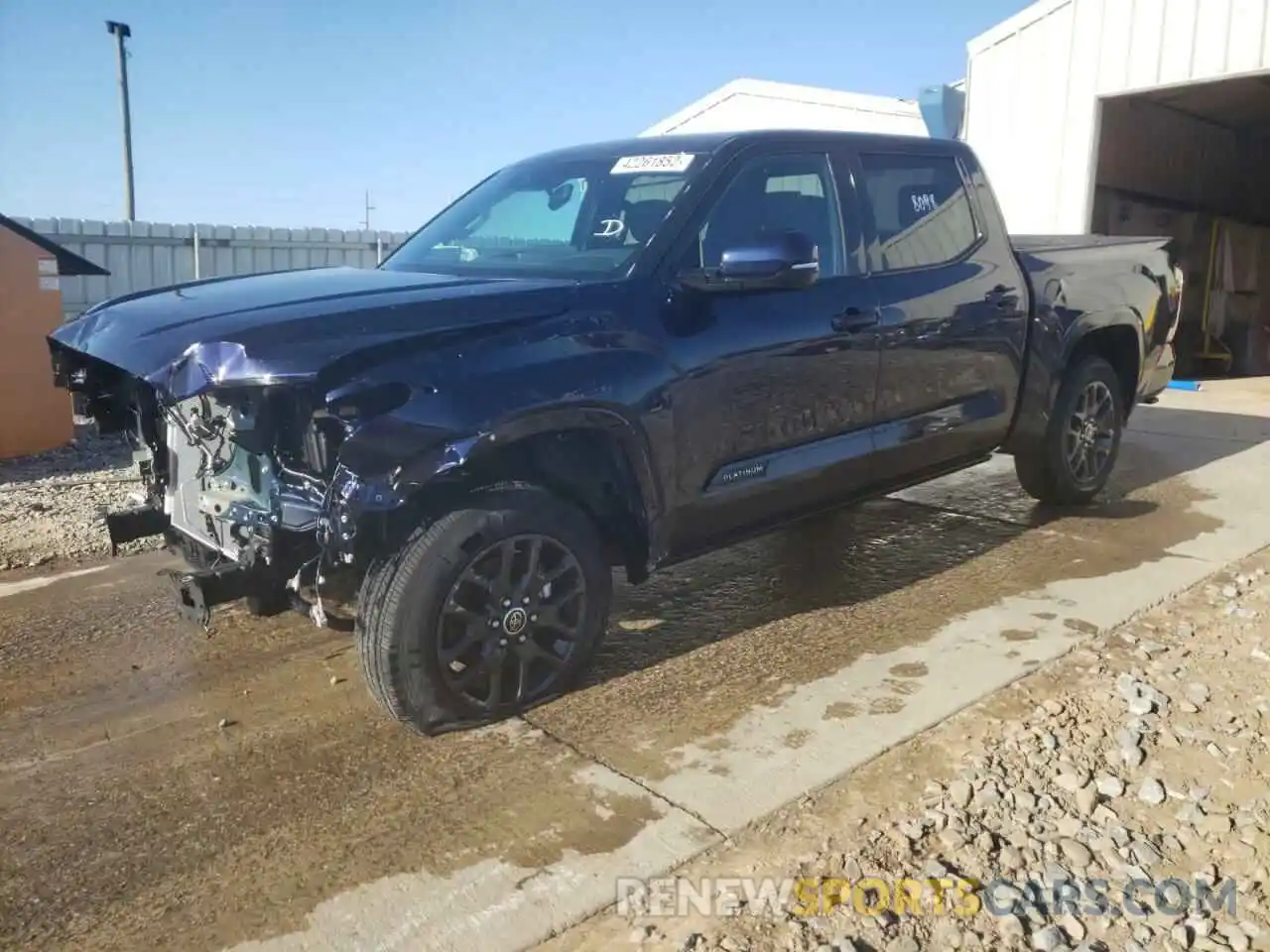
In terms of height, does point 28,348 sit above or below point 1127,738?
above

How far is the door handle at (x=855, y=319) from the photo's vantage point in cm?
411

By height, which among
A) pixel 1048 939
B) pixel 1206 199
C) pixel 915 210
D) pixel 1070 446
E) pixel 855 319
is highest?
pixel 1206 199

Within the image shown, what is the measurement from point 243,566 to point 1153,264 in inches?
208

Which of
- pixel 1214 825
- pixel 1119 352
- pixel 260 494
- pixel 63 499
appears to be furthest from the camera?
pixel 63 499

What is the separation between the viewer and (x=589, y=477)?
11.5 ft

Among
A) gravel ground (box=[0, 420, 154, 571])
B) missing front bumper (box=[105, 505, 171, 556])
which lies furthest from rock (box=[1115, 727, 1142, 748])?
gravel ground (box=[0, 420, 154, 571])

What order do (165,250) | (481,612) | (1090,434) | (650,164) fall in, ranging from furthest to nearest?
(165,250), (1090,434), (650,164), (481,612)

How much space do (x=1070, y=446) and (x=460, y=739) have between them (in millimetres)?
3824

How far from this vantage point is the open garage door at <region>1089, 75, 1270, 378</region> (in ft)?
46.1

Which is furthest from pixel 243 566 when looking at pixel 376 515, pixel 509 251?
pixel 509 251

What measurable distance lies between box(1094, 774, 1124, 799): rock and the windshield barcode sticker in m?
2.43

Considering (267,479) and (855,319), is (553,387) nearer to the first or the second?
(267,479)

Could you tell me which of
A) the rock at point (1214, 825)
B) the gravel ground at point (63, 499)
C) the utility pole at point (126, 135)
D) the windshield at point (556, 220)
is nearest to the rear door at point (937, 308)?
the windshield at point (556, 220)

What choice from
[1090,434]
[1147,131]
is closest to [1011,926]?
[1090,434]
